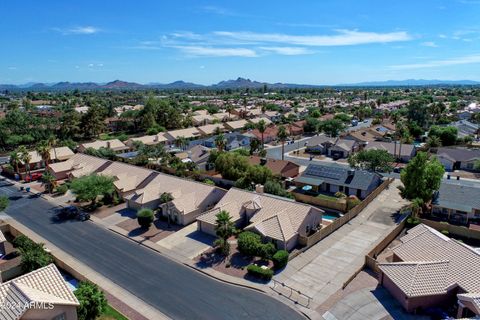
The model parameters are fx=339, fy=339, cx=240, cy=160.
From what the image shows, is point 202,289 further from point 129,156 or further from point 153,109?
point 153,109

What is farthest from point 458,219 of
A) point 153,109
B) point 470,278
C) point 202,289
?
point 153,109

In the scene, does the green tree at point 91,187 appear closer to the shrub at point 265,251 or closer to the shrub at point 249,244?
the shrub at point 249,244

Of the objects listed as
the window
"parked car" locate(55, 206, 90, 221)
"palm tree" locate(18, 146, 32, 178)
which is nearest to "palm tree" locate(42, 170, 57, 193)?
"palm tree" locate(18, 146, 32, 178)

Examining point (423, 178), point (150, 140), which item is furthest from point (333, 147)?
point (150, 140)

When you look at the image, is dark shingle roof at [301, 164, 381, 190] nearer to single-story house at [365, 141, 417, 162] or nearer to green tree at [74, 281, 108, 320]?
single-story house at [365, 141, 417, 162]

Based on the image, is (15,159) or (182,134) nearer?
(15,159)

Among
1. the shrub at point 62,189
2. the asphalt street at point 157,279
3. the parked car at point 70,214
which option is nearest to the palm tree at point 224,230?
the asphalt street at point 157,279

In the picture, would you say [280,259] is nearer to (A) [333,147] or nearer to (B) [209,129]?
(A) [333,147]
